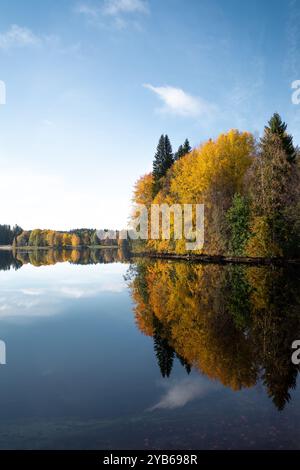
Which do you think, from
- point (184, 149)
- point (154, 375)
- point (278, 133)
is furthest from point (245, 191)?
point (154, 375)

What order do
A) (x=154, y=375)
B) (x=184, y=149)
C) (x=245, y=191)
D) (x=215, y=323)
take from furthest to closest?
(x=184, y=149) < (x=245, y=191) < (x=215, y=323) < (x=154, y=375)

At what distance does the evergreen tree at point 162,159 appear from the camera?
208 feet

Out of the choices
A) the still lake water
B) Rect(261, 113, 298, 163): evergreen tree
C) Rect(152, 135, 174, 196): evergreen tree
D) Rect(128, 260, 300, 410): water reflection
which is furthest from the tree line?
the still lake water

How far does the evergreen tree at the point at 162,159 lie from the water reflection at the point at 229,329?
143ft

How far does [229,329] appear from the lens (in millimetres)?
12008

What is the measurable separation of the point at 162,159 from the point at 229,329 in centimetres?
5519

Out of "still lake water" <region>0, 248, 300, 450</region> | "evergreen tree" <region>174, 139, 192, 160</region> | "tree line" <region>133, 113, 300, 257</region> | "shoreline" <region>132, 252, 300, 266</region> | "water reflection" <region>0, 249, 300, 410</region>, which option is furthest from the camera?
"evergreen tree" <region>174, 139, 192, 160</region>

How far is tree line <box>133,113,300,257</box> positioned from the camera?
34312 millimetres

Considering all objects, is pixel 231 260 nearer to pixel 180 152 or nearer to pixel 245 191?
pixel 245 191

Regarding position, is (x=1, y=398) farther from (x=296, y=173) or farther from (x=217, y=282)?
(x=296, y=173)

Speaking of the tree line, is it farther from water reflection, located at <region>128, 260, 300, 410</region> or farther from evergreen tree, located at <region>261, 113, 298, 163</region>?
water reflection, located at <region>128, 260, 300, 410</region>

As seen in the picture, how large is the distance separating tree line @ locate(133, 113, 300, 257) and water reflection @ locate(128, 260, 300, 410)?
13488 millimetres

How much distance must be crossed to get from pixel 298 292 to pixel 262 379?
1178 centimetres

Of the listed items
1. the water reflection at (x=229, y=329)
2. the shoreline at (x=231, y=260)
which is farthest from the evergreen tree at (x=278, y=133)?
the water reflection at (x=229, y=329)
